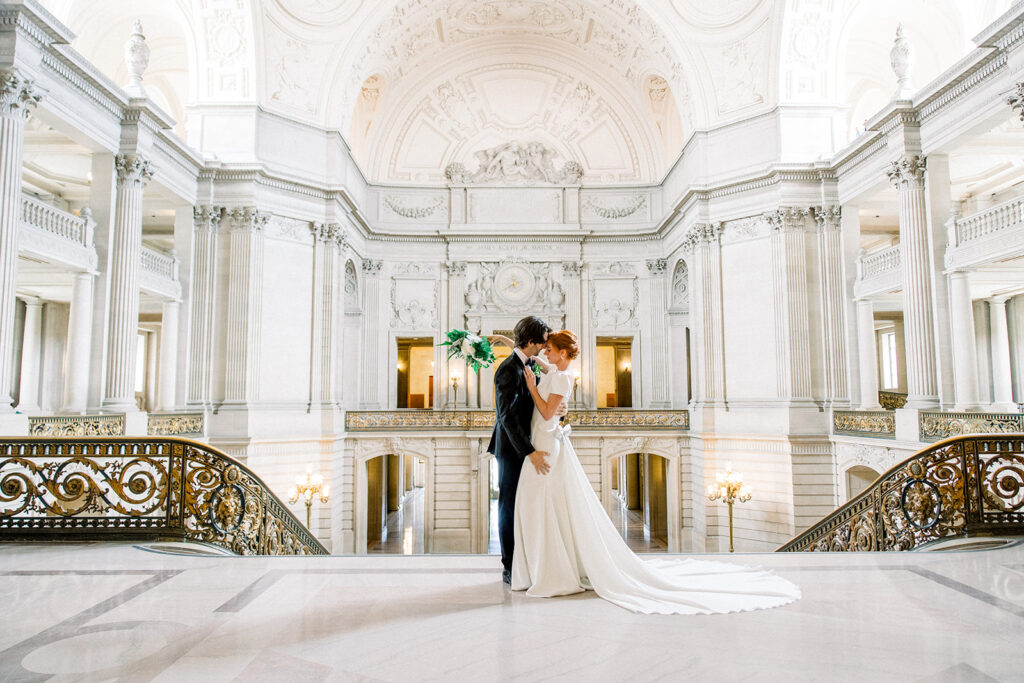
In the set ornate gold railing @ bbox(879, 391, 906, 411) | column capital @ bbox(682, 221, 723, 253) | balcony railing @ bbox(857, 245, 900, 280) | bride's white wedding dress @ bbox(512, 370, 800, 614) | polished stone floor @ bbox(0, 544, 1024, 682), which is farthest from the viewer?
ornate gold railing @ bbox(879, 391, 906, 411)

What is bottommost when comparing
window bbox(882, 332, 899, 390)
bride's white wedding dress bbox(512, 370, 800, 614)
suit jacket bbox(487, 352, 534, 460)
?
bride's white wedding dress bbox(512, 370, 800, 614)

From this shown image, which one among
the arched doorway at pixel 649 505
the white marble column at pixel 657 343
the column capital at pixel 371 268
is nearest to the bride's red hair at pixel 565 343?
the arched doorway at pixel 649 505

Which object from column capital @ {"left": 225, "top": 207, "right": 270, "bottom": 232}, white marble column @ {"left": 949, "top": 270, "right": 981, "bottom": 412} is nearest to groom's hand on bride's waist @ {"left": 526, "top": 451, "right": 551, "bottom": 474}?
white marble column @ {"left": 949, "top": 270, "right": 981, "bottom": 412}

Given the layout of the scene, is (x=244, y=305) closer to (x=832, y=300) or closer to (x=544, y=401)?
(x=544, y=401)

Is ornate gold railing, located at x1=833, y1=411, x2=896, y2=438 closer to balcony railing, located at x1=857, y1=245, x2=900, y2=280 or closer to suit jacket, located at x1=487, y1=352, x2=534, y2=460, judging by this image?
balcony railing, located at x1=857, y1=245, x2=900, y2=280

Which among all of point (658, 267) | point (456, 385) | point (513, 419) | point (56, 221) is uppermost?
point (658, 267)

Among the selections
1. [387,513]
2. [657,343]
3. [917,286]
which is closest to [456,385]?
[387,513]

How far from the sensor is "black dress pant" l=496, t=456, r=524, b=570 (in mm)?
4258

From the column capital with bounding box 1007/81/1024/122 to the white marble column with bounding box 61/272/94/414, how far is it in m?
16.1

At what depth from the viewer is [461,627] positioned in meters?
3.45

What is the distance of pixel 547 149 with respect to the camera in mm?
21719

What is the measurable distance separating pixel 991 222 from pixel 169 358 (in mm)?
16864

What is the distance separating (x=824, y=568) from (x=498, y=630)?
105 inches

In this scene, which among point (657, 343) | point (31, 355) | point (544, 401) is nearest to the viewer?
point (544, 401)
